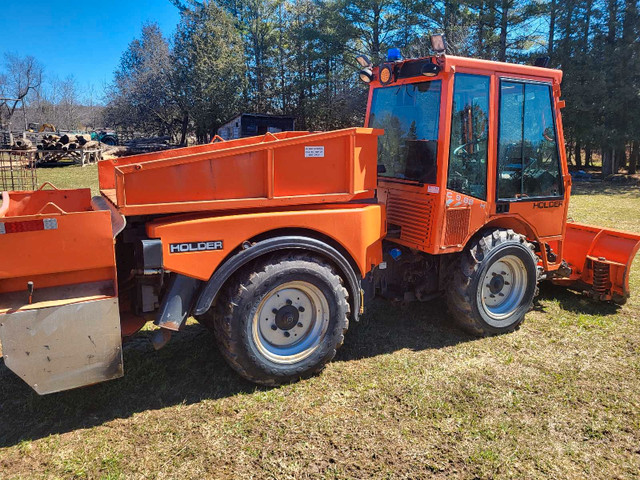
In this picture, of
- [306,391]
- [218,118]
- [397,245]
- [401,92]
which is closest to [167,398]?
[306,391]

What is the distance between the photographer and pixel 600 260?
5.23 metres

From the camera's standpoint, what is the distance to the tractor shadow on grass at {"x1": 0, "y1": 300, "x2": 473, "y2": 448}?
10.6ft

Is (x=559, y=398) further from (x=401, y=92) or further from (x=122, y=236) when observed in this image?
(x=122, y=236)

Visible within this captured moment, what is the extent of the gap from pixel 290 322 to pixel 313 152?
1.35 m

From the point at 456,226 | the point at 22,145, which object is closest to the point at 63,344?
the point at 456,226

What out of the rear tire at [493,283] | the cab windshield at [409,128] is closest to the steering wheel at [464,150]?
the cab windshield at [409,128]

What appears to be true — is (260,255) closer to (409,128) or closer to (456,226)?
(456,226)

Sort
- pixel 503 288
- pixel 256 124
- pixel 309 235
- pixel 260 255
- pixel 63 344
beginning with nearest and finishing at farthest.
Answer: pixel 63 344, pixel 260 255, pixel 309 235, pixel 503 288, pixel 256 124

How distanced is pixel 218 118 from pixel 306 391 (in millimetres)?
35028

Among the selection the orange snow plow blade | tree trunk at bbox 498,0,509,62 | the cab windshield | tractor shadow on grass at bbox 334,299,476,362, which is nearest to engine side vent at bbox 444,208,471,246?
the cab windshield

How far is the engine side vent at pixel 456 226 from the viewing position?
13.8ft

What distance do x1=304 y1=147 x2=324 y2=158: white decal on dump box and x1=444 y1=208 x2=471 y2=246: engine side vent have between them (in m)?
1.34

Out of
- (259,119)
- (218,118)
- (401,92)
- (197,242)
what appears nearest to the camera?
(197,242)

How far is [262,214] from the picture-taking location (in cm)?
347
